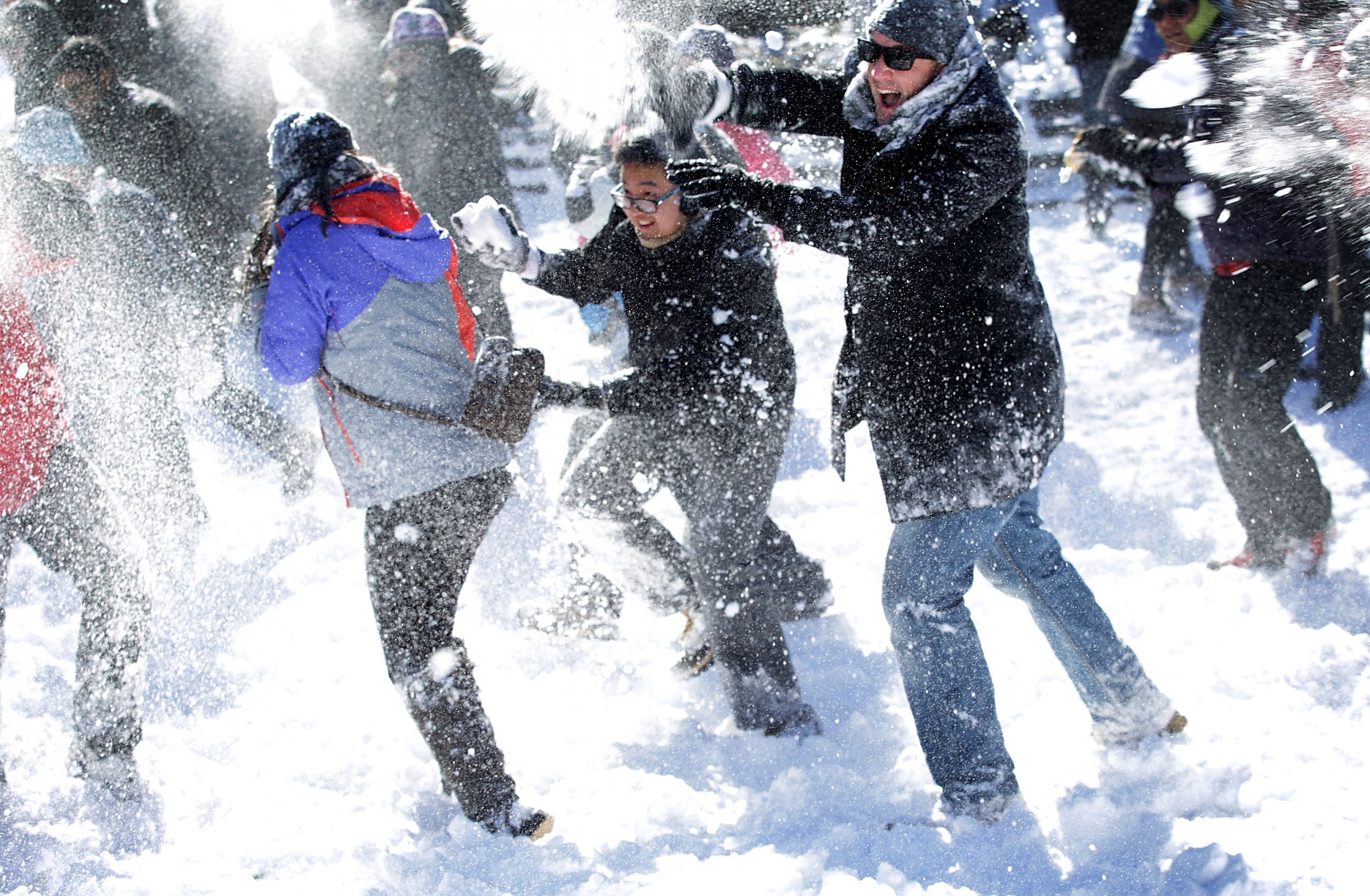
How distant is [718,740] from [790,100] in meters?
1.76

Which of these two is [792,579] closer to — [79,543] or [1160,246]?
[79,543]

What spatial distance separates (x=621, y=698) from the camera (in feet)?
10.0

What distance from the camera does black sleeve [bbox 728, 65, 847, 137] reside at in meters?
2.63

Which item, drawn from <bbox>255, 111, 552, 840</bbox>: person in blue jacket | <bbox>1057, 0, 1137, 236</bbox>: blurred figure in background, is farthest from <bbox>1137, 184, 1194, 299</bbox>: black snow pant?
<bbox>255, 111, 552, 840</bbox>: person in blue jacket

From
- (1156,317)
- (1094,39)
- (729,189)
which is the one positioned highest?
(729,189)

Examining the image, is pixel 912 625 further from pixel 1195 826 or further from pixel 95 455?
pixel 95 455

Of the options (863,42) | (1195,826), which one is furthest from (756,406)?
(1195,826)

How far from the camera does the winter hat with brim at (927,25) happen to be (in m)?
2.05

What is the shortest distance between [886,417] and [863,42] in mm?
813

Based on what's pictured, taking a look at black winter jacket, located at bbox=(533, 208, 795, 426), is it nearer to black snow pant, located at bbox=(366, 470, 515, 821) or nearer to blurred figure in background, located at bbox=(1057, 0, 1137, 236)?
black snow pant, located at bbox=(366, 470, 515, 821)

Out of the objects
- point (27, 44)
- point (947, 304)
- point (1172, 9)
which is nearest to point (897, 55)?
point (947, 304)

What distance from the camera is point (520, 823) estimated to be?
2.48 m

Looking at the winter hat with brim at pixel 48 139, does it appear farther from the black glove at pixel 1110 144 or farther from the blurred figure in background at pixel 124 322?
the black glove at pixel 1110 144

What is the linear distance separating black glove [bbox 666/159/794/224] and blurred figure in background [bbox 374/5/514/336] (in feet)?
7.98
